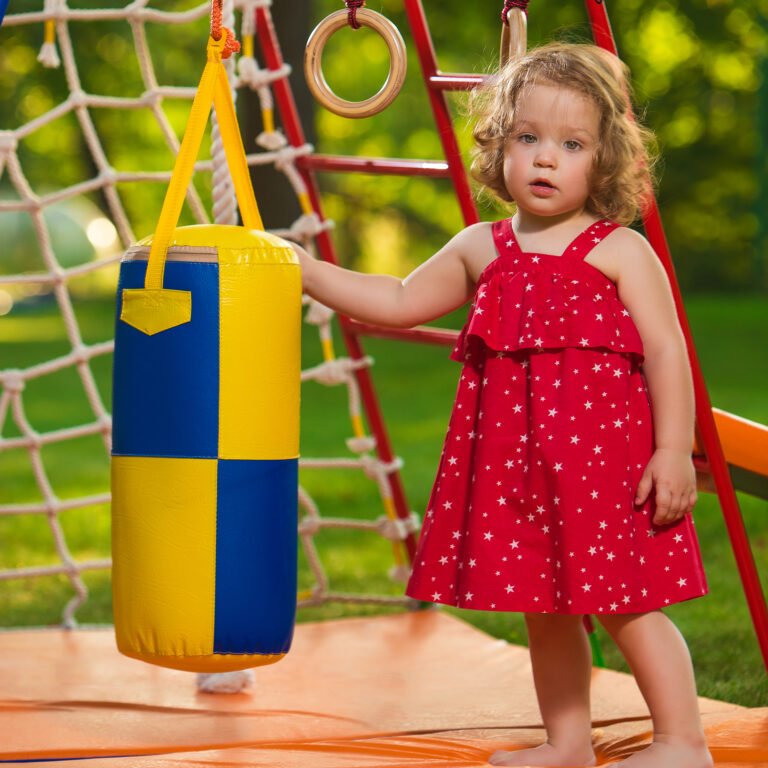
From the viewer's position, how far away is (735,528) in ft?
6.76

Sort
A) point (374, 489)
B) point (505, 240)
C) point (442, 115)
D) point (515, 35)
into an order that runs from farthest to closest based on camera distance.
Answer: point (374, 489) → point (442, 115) → point (515, 35) → point (505, 240)

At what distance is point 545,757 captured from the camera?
1.88 m

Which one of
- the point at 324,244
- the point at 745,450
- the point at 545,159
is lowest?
the point at 745,450

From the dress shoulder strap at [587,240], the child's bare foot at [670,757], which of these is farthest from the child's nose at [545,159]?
the child's bare foot at [670,757]

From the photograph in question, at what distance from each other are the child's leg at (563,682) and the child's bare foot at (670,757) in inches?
4.2

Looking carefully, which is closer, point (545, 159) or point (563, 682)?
point (545, 159)

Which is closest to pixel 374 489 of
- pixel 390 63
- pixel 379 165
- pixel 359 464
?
pixel 359 464

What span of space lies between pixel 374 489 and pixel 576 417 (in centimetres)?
313

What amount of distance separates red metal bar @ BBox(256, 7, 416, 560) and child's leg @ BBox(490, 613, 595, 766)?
1.00 meters

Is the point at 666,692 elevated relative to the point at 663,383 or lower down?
lower down

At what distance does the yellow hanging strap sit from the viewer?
1674 millimetres

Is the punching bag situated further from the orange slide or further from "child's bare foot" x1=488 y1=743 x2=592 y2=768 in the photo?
the orange slide

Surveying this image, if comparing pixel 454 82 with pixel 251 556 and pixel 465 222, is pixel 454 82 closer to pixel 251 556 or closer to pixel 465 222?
pixel 465 222

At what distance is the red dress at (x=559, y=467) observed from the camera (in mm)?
1752
